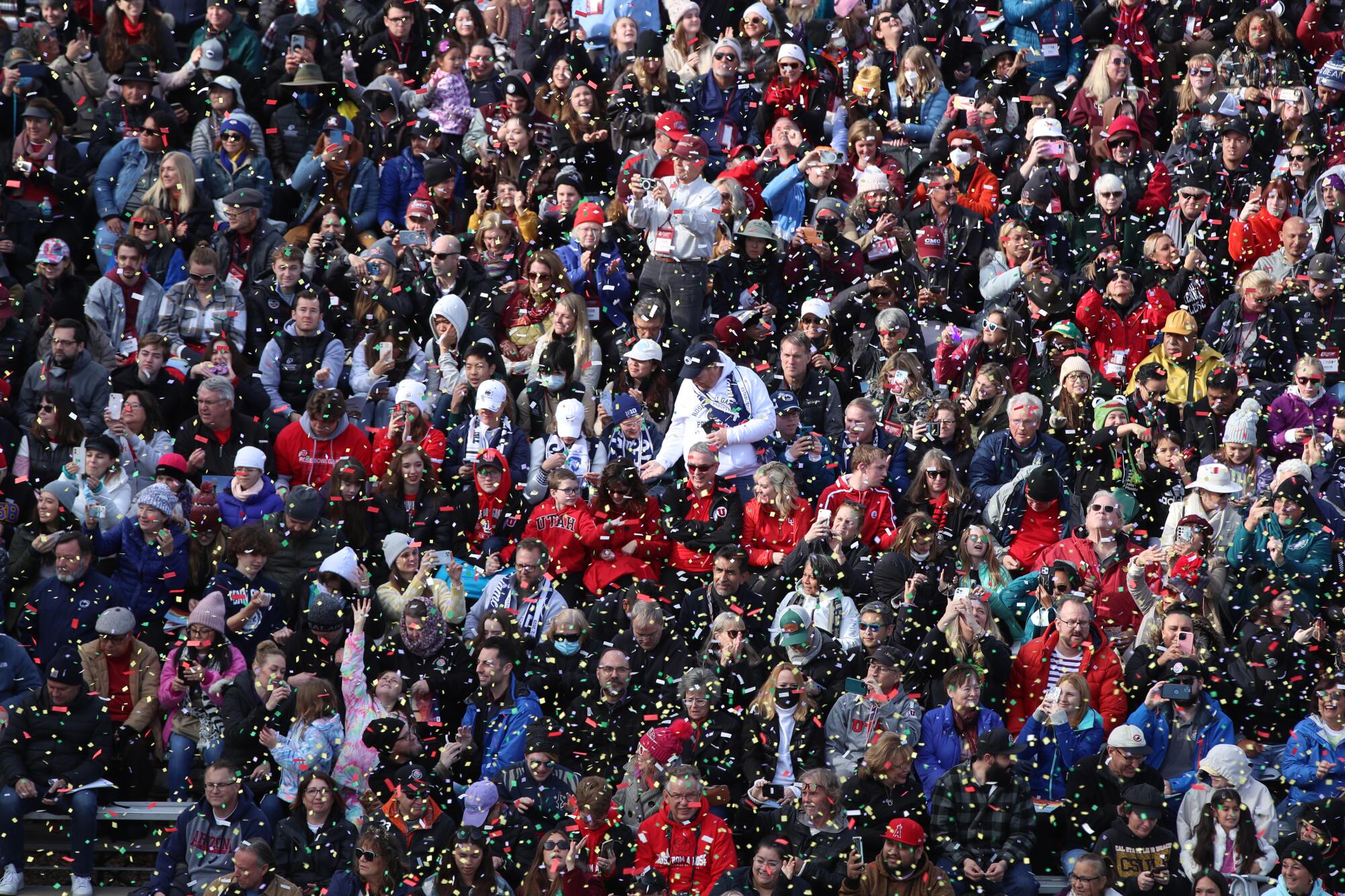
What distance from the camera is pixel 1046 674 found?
1405 centimetres

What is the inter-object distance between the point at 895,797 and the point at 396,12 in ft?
30.1

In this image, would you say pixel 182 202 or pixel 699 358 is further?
pixel 182 202

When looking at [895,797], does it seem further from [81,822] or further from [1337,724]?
[81,822]

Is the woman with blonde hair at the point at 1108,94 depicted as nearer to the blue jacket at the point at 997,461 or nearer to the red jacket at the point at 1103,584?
the blue jacket at the point at 997,461

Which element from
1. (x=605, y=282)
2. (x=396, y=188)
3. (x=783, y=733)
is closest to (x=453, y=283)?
(x=605, y=282)

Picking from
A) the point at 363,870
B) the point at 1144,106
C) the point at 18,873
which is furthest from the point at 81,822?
the point at 1144,106

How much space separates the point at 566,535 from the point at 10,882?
13.2 feet

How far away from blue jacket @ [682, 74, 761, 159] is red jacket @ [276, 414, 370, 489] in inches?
179

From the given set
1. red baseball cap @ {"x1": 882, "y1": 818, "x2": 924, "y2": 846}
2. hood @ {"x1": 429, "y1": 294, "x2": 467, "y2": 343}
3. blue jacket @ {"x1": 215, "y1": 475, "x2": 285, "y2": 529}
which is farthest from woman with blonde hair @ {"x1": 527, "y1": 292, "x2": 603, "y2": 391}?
red baseball cap @ {"x1": 882, "y1": 818, "x2": 924, "y2": 846}

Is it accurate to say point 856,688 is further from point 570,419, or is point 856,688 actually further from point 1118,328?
point 1118,328

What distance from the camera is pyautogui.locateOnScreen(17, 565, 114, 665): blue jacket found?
14570 millimetres

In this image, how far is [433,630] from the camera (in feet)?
46.8

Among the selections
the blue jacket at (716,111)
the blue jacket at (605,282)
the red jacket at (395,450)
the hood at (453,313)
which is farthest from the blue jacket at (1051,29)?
the red jacket at (395,450)

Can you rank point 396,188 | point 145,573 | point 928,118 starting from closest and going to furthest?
point 145,573
point 396,188
point 928,118
